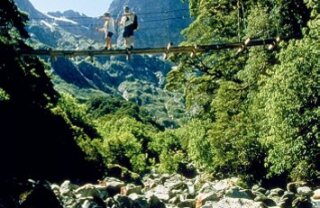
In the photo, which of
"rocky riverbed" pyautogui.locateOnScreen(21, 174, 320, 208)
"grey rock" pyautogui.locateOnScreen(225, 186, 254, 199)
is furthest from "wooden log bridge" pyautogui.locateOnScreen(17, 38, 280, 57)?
"grey rock" pyautogui.locateOnScreen(225, 186, 254, 199)

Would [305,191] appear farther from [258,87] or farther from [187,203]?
[258,87]

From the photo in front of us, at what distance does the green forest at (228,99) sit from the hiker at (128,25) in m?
4.90

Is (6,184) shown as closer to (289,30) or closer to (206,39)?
(289,30)

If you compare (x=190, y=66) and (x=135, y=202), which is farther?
(x=190, y=66)

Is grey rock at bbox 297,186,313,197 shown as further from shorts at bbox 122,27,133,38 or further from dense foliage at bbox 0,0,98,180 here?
dense foliage at bbox 0,0,98,180

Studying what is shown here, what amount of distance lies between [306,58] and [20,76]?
1281cm

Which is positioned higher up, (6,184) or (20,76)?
(20,76)

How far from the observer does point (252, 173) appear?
3378 cm

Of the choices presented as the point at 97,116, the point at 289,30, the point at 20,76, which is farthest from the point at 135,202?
the point at 97,116

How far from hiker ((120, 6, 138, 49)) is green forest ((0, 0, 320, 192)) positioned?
4.90 m

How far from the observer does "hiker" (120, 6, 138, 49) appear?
19906 mm

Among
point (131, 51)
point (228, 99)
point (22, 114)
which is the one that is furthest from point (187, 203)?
point (131, 51)

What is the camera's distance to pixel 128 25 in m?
20.1

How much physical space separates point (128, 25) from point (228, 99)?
1100 cm
